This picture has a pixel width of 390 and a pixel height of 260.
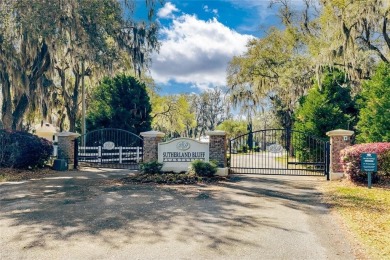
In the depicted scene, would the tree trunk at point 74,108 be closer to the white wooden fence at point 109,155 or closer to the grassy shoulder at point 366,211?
the white wooden fence at point 109,155

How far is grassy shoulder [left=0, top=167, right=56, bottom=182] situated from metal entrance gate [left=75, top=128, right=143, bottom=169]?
11.5ft

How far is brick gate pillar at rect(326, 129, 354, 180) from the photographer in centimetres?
1246

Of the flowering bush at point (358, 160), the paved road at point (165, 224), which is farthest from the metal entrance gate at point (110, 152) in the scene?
the flowering bush at point (358, 160)

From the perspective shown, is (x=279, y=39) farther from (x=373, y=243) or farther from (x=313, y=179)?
(x=373, y=243)

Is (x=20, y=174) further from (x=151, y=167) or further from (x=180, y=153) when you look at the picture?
(x=180, y=153)

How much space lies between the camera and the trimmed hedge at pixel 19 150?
13.6m

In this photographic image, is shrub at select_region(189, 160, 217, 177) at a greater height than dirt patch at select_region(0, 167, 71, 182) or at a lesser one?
greater

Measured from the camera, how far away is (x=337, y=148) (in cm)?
1252

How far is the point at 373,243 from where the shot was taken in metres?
5.21

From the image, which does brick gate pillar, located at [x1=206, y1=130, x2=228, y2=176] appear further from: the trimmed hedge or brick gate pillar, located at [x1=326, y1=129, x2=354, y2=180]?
the trimmed hedge

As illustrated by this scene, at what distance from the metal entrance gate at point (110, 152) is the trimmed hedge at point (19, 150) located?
328 centimetres

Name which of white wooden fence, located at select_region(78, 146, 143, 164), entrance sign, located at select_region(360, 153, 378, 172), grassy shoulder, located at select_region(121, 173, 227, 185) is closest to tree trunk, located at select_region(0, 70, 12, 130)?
white wooden fence, located at select_region(78, 146, 143, 164)

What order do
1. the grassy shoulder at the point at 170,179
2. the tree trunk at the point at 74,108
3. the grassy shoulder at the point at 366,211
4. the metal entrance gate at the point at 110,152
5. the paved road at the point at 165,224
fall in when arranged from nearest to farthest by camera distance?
the paved road at the point at 165,224
the grassy shoulder at the point at 366,211
the grassy shoulder at the point at 170,179
the metal entrance gate at the point at 110,152
the tree trunk at the point at 74,108

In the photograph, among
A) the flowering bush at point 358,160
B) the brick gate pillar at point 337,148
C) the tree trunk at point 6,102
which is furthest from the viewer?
the tree trunk at point 6,102
